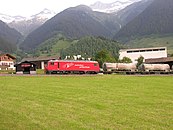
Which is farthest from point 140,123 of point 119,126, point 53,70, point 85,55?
point 85,55

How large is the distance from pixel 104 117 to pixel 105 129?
6.53ft

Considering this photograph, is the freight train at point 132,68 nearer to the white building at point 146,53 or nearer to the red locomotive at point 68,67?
the red locomotive at point 68,67

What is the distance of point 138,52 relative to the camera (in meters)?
163

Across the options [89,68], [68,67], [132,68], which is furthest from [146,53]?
[68,67]

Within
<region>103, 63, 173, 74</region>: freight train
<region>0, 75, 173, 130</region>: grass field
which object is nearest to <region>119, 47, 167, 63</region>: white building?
<region>103, 63, 173, 74</region>: freight train

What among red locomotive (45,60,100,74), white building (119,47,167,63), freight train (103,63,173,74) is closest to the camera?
red locomotive (45,60,100,74)

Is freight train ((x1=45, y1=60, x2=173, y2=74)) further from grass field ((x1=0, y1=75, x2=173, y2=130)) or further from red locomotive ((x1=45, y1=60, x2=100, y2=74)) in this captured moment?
grass field ((x1=0, y1=75, x2=173, y2=130))

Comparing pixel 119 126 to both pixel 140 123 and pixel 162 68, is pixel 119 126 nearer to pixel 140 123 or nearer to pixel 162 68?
pixel 140 123

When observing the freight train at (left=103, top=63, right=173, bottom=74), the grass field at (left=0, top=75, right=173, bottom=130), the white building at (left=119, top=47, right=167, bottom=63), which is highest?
the white building at (left=119, top=47, right=167, bottom=63)

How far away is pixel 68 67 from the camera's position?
218 ft

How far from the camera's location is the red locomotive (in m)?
65.6

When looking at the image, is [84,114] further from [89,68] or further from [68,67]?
[89,68]

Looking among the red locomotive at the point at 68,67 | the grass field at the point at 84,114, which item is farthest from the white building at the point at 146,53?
the grass field at the point at 84,114

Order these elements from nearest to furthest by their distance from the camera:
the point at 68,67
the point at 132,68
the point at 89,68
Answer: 1. the point at 68,67
2. the point at 89,68
3. the point at 132,68
